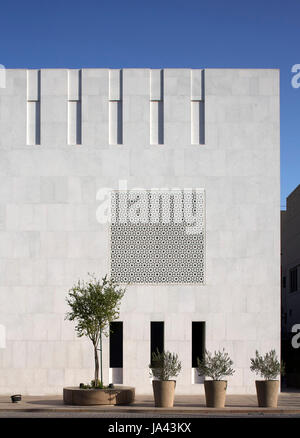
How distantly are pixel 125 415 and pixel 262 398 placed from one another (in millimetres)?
4930

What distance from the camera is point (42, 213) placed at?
94.7 feet

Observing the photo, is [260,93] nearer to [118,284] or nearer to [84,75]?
[84,75]

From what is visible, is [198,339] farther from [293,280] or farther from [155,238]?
[293,280]

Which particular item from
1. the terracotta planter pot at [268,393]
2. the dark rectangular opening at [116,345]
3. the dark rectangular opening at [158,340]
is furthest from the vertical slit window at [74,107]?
the terracotta planter pot at [268,393]

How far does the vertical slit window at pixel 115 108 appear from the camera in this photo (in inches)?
1160

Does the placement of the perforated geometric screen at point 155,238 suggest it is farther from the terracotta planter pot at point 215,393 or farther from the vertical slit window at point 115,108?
the terracotta planter pot at point 215,393

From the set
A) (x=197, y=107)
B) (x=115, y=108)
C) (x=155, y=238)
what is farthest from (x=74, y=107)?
(x=155, y=238)

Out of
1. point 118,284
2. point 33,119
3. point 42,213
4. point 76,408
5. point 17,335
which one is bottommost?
point 76,408

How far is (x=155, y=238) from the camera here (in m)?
28.8

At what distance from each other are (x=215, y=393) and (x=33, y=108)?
14476mm

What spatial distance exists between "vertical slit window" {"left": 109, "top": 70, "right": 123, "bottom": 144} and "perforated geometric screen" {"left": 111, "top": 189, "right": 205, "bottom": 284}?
2.51m

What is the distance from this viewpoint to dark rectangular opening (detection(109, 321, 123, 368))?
28.8 meters
